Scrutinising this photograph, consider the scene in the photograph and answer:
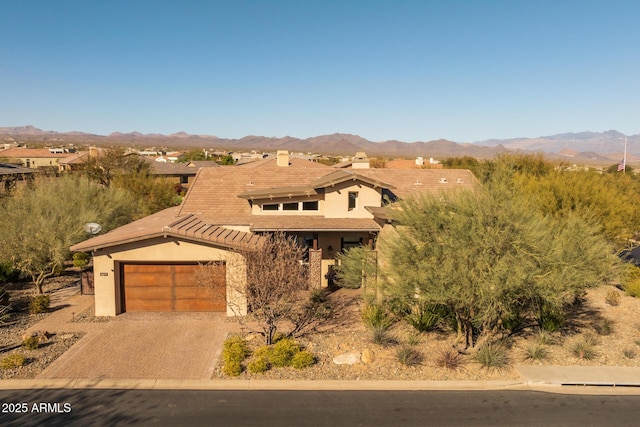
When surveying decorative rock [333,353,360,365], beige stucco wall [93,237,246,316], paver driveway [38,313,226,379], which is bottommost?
paver driveway [38,313,226,379]

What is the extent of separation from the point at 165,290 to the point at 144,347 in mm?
4057

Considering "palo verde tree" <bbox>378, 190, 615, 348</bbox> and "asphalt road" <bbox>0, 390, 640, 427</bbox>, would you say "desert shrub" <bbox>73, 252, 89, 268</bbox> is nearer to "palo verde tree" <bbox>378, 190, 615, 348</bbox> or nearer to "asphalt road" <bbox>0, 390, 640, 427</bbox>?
"asphalt road" <bbox>0, 390, 640, 427</bbox>

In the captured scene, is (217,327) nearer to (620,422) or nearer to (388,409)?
(388,409)

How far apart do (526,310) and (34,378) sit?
1801 centimetres

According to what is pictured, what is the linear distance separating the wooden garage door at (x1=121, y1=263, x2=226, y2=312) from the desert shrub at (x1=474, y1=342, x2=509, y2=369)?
424 inches

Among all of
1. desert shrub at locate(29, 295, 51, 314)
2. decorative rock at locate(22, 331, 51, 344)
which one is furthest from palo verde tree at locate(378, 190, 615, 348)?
desert shrub at locate(29, 295, 51, 314)

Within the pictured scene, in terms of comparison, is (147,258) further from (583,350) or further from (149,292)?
(583,350)

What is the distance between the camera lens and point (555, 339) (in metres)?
16.6

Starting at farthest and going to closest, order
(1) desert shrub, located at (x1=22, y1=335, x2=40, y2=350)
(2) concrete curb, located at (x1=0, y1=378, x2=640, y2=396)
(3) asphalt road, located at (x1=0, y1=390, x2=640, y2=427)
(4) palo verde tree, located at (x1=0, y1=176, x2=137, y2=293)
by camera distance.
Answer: (4) palo verde tree, located at (x1=0, y1=176, x2=137, y2=293)
(1) desert shrub, located at (x1=22, y1=335, x2=40, y2=350)
(2) concrete curb, located at (x1=0, y1=378, x2=640, y2=396)
(3) asphalt road, located at (x1=0, y1=390, x2=640, y2=427)

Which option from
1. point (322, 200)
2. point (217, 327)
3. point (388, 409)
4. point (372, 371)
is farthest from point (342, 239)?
point (388, 409)

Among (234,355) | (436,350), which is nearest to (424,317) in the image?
(436,350)

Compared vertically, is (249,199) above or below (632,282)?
above

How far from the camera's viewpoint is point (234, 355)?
14172 mm

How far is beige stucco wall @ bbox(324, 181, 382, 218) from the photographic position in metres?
23.8
